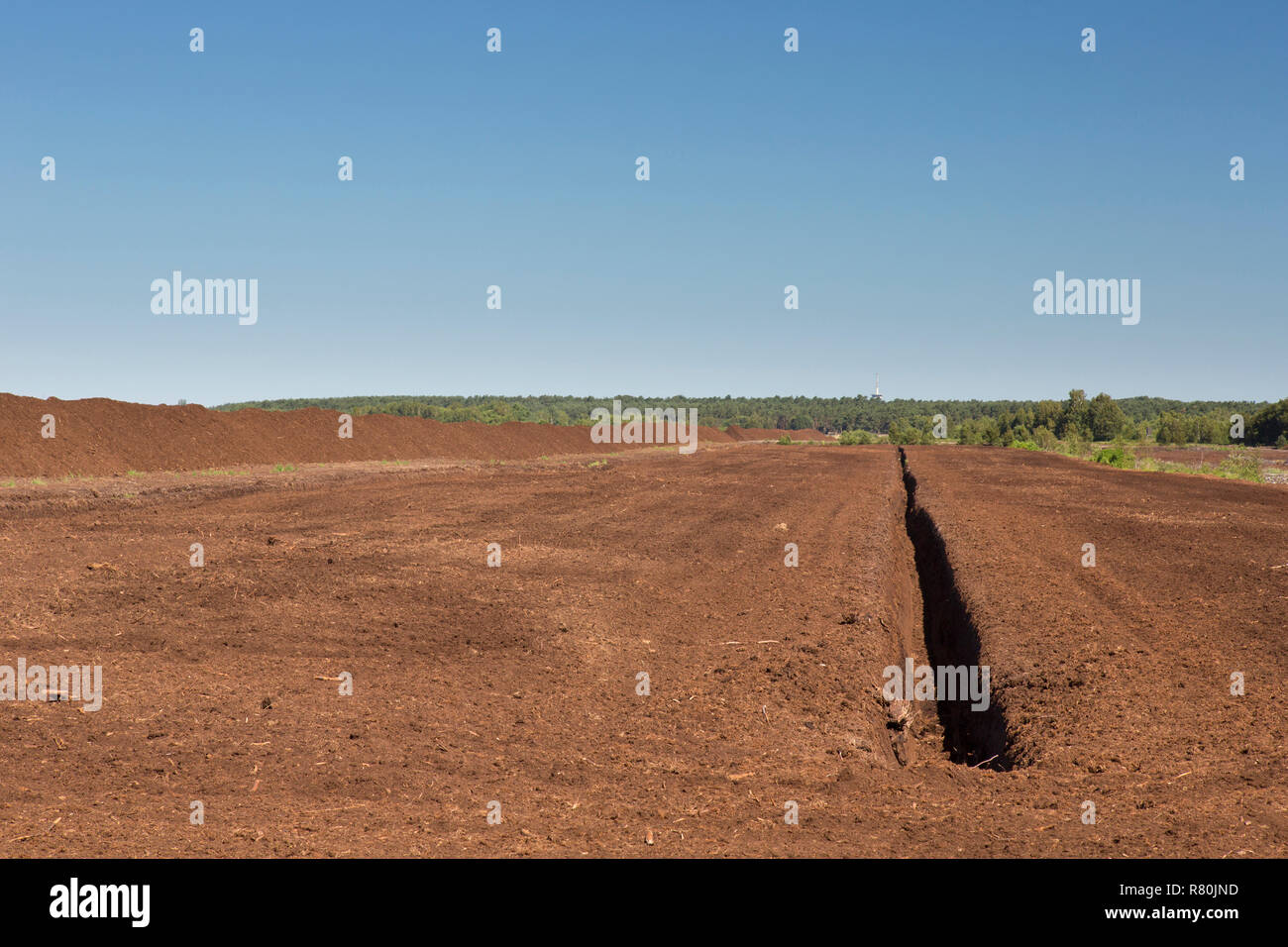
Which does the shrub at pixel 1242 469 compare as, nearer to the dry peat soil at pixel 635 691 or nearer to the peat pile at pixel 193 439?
the dry peat soil at pixel 635 691

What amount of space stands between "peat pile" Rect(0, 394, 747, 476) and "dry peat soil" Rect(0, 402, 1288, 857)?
1798 centimetres

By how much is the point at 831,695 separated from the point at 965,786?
195cm

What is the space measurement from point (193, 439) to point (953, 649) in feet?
119

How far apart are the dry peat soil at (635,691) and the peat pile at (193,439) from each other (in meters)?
18.0

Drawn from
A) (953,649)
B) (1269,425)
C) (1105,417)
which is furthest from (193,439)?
(1269,425)

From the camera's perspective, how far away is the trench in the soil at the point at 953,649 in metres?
6.90

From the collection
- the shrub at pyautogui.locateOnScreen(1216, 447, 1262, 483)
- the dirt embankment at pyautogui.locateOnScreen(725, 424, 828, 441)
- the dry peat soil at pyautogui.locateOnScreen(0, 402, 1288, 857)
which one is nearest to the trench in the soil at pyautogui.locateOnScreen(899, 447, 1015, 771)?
the dry peat soil at pyautogui.locateOnScreen(0, 402, 1288, 857)

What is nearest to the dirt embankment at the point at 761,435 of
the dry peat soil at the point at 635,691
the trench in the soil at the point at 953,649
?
the trench in the soil at the point at 953,649

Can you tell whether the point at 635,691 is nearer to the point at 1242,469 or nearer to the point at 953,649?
the point at 953,649

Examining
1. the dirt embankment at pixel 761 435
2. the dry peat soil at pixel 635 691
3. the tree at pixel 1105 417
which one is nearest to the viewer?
the dry peat soil at pixel 635 691

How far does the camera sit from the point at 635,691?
7.27 m

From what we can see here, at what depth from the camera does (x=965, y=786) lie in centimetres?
536
